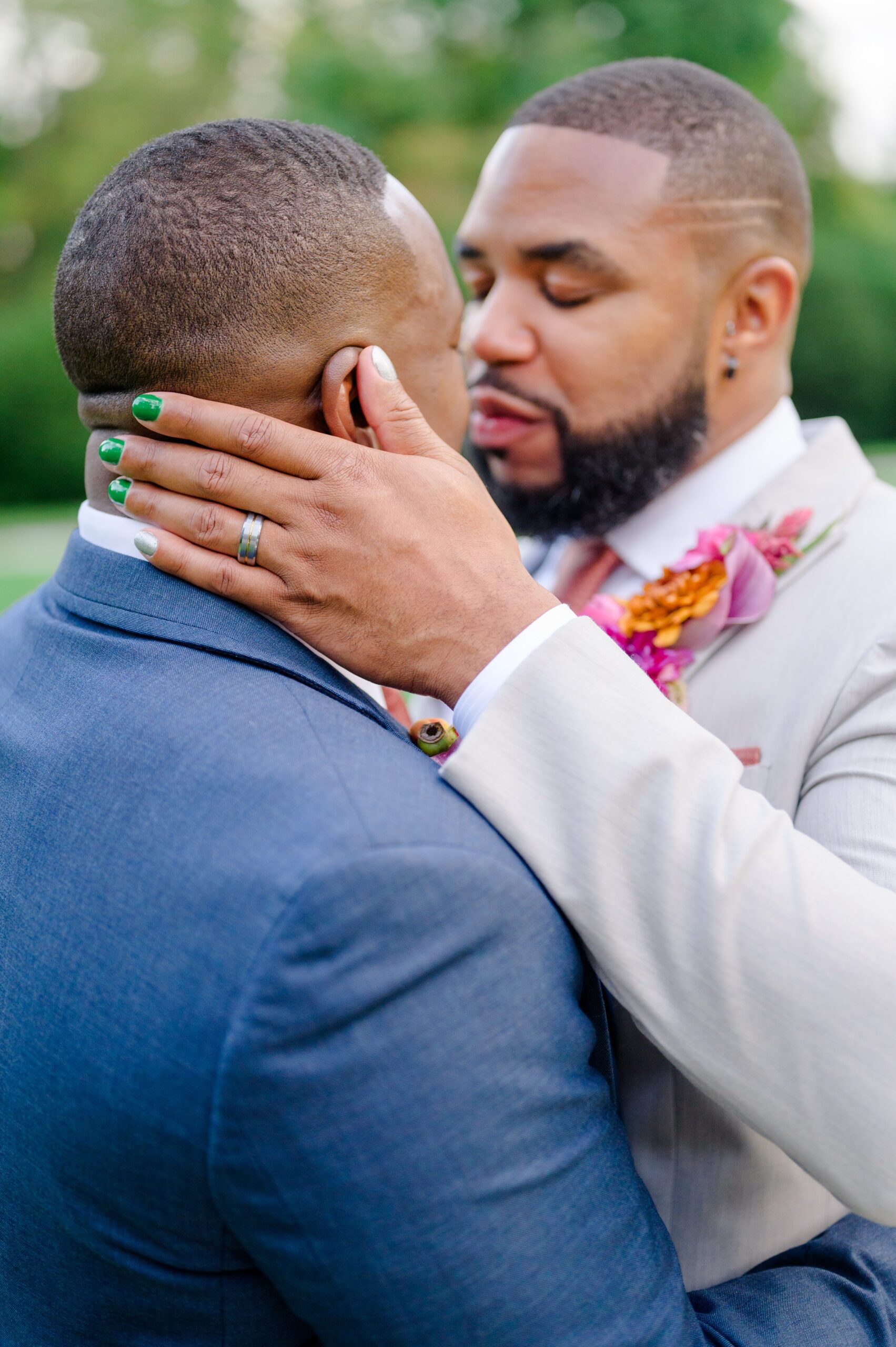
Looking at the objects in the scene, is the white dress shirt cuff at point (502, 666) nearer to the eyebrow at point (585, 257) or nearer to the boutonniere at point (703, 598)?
the boutonniere at point (703, 598)

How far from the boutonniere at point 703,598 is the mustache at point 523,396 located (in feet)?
1.87

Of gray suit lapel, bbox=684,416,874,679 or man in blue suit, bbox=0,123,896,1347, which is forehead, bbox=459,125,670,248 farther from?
man in blue suit, bbox=0,123,896,1347

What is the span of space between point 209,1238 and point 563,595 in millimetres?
1985

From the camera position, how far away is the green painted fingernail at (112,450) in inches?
64.1

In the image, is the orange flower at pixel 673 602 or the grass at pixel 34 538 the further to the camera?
the grass at pixel 34 538

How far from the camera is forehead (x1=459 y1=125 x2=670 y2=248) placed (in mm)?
2785

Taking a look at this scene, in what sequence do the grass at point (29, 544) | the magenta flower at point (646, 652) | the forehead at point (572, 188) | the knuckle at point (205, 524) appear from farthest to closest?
1. the grass at point (29, 544)
2. the forehead at point (572, 188)
3. the magenta flower at point (646, 652)
4. the knuckle at point (205, 524)

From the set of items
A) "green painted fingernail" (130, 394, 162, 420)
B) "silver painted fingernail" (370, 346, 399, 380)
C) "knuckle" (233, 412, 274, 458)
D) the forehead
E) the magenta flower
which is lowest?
the magenta flower

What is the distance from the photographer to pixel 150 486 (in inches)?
64.6

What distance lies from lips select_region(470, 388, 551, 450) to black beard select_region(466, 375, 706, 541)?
0.03 metres

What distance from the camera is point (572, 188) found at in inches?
111

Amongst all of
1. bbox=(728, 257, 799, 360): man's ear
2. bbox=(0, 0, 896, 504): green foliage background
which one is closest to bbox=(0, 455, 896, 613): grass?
bbox=(0, 0, 896, 504): green foliage background

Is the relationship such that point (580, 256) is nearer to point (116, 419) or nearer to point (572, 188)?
point (572, 188)

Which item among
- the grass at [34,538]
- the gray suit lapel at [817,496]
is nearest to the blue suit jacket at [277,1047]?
the gray suit lapel at [817,496]
